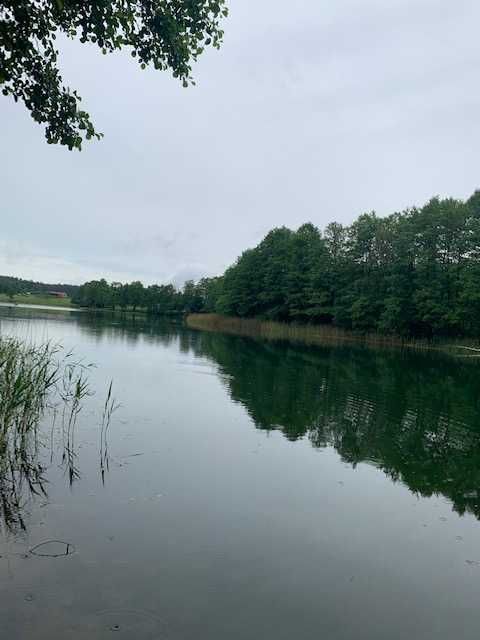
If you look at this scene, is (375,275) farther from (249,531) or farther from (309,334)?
(249,531)

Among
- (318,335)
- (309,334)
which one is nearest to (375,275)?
(318,335)

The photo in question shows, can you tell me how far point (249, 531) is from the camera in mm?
6840

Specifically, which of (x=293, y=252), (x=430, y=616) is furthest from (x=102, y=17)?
(x=293, y=252)

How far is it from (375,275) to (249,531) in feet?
190

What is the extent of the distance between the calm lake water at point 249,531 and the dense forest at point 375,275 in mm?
38444

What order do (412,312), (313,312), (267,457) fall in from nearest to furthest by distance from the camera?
(267,457) < (412,312) < (313,312)

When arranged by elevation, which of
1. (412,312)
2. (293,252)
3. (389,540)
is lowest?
(389,540)

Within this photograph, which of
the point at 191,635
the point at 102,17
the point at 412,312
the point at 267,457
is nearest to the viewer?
the point at 191,635

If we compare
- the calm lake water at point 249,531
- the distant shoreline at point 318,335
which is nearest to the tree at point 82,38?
the calm lake water at point 249,531

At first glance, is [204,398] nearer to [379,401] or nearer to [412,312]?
[379,401]

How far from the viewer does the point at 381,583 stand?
19.0 feet

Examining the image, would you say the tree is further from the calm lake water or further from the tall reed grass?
the tall reed grass

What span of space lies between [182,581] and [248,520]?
1.95m

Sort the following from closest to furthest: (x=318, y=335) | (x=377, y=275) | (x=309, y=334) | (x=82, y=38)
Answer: (x=82, y=38) < (x=377, y=275) < (x=318, y=335) < (x=309, y=334)
